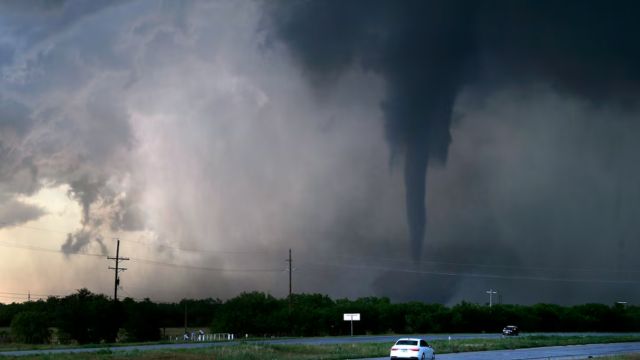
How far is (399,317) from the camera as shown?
168625mm

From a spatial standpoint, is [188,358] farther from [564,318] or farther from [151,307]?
[564,318]

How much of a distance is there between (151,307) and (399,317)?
63982 mm

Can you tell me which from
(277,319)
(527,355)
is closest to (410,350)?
(527,355)

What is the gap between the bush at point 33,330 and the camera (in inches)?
4732

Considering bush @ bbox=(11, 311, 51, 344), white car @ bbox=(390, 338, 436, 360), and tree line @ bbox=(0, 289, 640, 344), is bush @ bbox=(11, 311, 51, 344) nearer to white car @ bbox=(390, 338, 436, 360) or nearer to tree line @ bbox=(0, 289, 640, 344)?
tree line @ bbox=(0, 289, 640, 344)

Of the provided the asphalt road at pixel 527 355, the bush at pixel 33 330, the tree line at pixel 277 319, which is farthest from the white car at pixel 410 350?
the bush at pixel 33 330

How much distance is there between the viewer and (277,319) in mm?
148750

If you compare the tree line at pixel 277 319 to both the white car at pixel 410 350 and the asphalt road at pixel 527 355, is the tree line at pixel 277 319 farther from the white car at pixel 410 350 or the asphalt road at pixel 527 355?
the white car at pixel 410 350

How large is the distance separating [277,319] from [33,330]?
4855 cm

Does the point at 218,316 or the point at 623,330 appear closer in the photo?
the point at 218,316

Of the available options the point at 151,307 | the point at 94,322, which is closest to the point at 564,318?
the point at 151,307

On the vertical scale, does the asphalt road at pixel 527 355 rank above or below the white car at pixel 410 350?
below

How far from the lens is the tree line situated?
390 feet

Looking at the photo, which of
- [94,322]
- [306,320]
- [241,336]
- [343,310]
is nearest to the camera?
[94,322]
